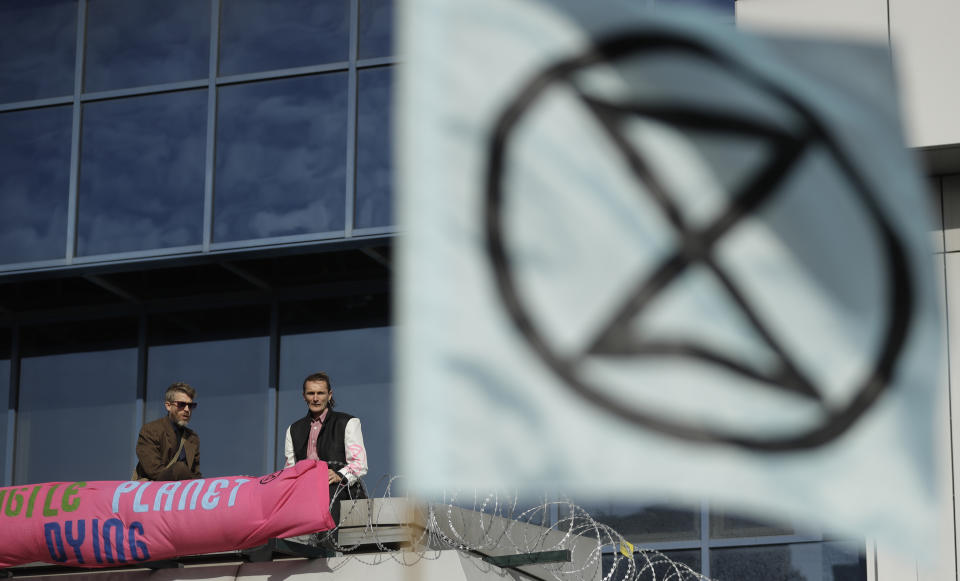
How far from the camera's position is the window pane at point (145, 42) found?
1519 cm

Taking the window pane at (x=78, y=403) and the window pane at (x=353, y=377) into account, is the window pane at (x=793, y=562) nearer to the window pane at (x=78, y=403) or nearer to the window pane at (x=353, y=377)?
the window pane at (x=353, y=377)

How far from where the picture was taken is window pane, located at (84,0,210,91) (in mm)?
15188

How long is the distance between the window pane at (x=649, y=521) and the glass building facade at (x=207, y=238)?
0.02 meters

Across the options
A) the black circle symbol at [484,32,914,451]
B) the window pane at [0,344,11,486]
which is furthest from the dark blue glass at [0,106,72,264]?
the black circle symbol at [484,32,914,451]

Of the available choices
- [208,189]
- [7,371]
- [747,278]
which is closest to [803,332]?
[747,278]

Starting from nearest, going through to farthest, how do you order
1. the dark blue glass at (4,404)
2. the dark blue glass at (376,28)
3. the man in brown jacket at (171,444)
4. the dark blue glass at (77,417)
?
1. the man in brown jacket at (171,444)
2. the dark blue glass at (376,28)
3. the dark blue glass at (77,417)
4. the dark blue glass at (4,404)

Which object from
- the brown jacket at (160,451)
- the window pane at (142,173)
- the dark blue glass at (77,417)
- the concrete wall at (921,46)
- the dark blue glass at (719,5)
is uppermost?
the dark blue glass at (719,5)

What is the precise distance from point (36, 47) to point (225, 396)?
12.5 feet

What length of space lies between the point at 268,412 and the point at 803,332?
11.2 metres

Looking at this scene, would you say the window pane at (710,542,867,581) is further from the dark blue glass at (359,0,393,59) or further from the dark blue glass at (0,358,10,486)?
the dark blue glass at (0,358,10,486)

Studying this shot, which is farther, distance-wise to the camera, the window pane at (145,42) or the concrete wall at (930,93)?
the window pane at (145,42)

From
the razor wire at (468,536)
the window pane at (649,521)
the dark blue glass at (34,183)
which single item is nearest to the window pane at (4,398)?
the dark blue glass at (34,183)

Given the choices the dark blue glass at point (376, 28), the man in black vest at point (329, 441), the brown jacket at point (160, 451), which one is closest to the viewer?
the man in black vest at point (329, 441)

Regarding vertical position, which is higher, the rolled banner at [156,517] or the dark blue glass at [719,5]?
the dark blue glass at [719,5]
